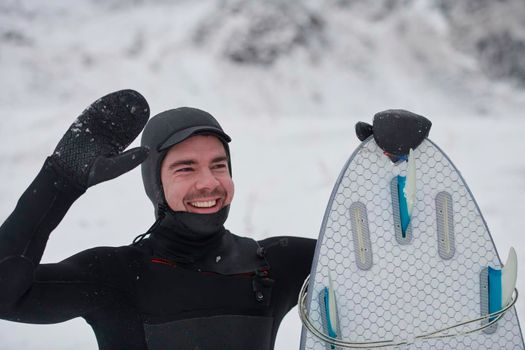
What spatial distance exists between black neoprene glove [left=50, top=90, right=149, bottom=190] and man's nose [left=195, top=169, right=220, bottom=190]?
10.3 inches

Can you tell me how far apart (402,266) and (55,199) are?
1213mm

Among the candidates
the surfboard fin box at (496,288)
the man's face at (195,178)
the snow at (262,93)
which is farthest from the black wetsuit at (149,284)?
the snow at (262,93)

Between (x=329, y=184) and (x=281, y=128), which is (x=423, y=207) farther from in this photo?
(x=281, y=128)

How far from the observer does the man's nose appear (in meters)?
1.91

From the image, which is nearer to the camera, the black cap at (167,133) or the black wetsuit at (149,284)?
the black wetsuit at (149,284)

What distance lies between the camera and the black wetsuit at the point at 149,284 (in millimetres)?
1598

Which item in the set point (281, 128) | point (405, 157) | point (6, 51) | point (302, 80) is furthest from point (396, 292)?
point (6, 51)

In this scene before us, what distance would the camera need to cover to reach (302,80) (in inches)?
403

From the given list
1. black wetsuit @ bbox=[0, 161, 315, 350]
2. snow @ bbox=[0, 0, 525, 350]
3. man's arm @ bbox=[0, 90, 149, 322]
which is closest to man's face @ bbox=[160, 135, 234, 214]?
black wetsuit @ bbox=[0, 161, 315, 350]

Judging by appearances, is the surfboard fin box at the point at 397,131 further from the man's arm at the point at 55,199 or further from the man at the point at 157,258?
the man's arm at the point at 55,199

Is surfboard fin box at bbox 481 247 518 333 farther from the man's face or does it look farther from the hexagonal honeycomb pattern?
the man's face

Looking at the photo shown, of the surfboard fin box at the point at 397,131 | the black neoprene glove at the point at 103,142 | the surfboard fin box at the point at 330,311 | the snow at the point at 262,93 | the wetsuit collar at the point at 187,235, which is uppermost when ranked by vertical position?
the snow at the point at 262,93

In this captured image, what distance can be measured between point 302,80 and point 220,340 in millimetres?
8701

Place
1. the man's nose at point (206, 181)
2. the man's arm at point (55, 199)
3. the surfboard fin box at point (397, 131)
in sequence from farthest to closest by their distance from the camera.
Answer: the surfboard fin box at point (397, 131) < the man's nose at point (206, 181) < the man's arm at point (55, 199)
